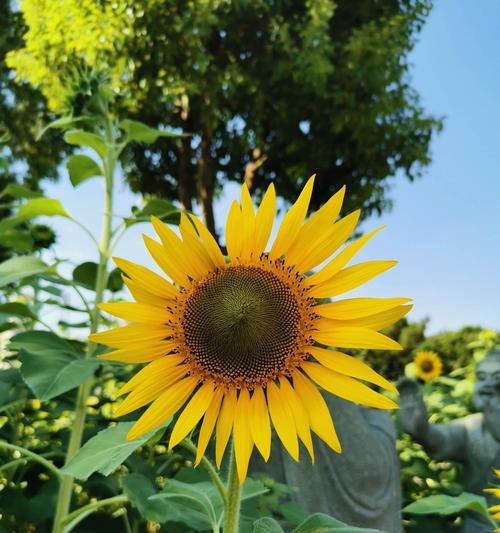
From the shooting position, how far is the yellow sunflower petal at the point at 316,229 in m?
0.76

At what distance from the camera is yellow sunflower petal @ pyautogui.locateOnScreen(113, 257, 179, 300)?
31.3 inches

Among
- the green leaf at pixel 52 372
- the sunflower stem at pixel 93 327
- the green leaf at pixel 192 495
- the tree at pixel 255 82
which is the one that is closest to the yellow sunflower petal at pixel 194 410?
the green leaf at pixel 192 495

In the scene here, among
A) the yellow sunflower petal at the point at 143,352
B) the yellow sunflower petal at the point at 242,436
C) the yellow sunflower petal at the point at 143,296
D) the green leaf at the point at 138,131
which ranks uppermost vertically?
the green leaf at the point at 138,131

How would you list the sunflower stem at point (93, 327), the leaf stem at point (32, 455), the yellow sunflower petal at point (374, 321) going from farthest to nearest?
the sunflower stem at point (93, 327), the leaf stem at point (32, 455), the yellow sunflower petal at point (374, 321)

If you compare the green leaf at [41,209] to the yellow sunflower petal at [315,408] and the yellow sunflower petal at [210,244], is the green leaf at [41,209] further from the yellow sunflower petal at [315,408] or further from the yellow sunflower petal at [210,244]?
the yellow sunflower petal at [315,408]

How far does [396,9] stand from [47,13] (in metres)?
6.77

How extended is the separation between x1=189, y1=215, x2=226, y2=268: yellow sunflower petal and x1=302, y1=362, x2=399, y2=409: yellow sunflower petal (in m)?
0.17

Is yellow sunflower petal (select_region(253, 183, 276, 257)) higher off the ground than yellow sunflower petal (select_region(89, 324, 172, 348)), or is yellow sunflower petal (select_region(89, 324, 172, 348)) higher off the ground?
yellow sunflower petal (select_region(253, 183, 276, 257))

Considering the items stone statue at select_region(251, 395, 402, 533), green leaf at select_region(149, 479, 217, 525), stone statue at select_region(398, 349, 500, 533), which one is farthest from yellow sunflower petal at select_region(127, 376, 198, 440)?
stone statue at select_region(398, 349, 500, 533)

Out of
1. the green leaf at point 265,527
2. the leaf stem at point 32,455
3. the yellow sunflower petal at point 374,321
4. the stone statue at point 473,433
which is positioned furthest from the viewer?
the stone statue at point 473,433

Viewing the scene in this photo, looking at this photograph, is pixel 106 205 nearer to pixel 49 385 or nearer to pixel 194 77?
pixel 49 385

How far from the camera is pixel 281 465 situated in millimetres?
2244

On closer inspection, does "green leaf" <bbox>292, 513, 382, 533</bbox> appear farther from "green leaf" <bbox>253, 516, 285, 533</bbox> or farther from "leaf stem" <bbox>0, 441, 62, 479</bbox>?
"leaf stem" <bbox>0, 441, 62, 479</bbox>

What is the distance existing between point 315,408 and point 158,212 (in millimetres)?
944
